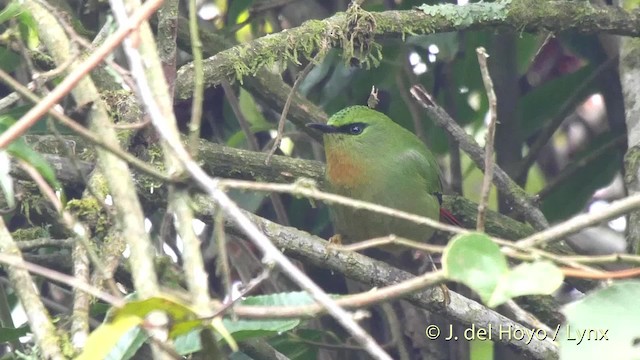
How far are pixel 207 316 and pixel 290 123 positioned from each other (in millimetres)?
3282

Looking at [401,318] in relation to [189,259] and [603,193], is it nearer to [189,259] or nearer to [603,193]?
[603,193]

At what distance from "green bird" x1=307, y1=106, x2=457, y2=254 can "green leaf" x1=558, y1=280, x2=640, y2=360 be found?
8.96 feet

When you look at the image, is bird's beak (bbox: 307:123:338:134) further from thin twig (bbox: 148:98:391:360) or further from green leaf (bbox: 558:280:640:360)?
green leaf (bbox: 558:280:640:360)

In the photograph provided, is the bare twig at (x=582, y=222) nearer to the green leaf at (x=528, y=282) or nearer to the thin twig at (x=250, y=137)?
the green leaf at (x=528, y=282)

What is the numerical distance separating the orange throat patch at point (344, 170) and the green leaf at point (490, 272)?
9.36 ft

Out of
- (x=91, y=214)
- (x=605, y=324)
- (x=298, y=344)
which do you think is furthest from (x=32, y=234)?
(x=605, y=324)

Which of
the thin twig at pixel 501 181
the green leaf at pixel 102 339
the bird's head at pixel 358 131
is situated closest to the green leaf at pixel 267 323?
the green leaf at pixel 102 339

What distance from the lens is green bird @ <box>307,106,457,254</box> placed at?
451cm

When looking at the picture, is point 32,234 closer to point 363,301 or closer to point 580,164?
point 363,301

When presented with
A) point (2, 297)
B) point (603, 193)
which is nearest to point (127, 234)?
point (2, 297)

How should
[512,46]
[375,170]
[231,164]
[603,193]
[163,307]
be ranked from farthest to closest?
[603,193] → [512,46] → [375,170] → [231,164] → [163,307]

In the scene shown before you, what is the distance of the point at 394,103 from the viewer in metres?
5.52

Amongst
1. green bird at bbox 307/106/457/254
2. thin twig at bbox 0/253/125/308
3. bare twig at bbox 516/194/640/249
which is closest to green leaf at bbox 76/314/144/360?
thin twig at bbox 0/253/125/308

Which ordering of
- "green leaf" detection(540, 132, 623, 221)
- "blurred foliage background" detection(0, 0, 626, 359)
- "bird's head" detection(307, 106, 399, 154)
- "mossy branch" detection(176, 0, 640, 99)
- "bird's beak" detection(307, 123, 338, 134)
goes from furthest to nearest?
"green leaf" detection(540, 132, 623, 221) < "blurred foliage background" detection(0, 0, 626, 359) < "bird's head" detection(307, 106, 399, 154) < "bird's beak" detection(307, 123, 338, 134) < "mossy branch" detection(176, 0, 640, 99)
